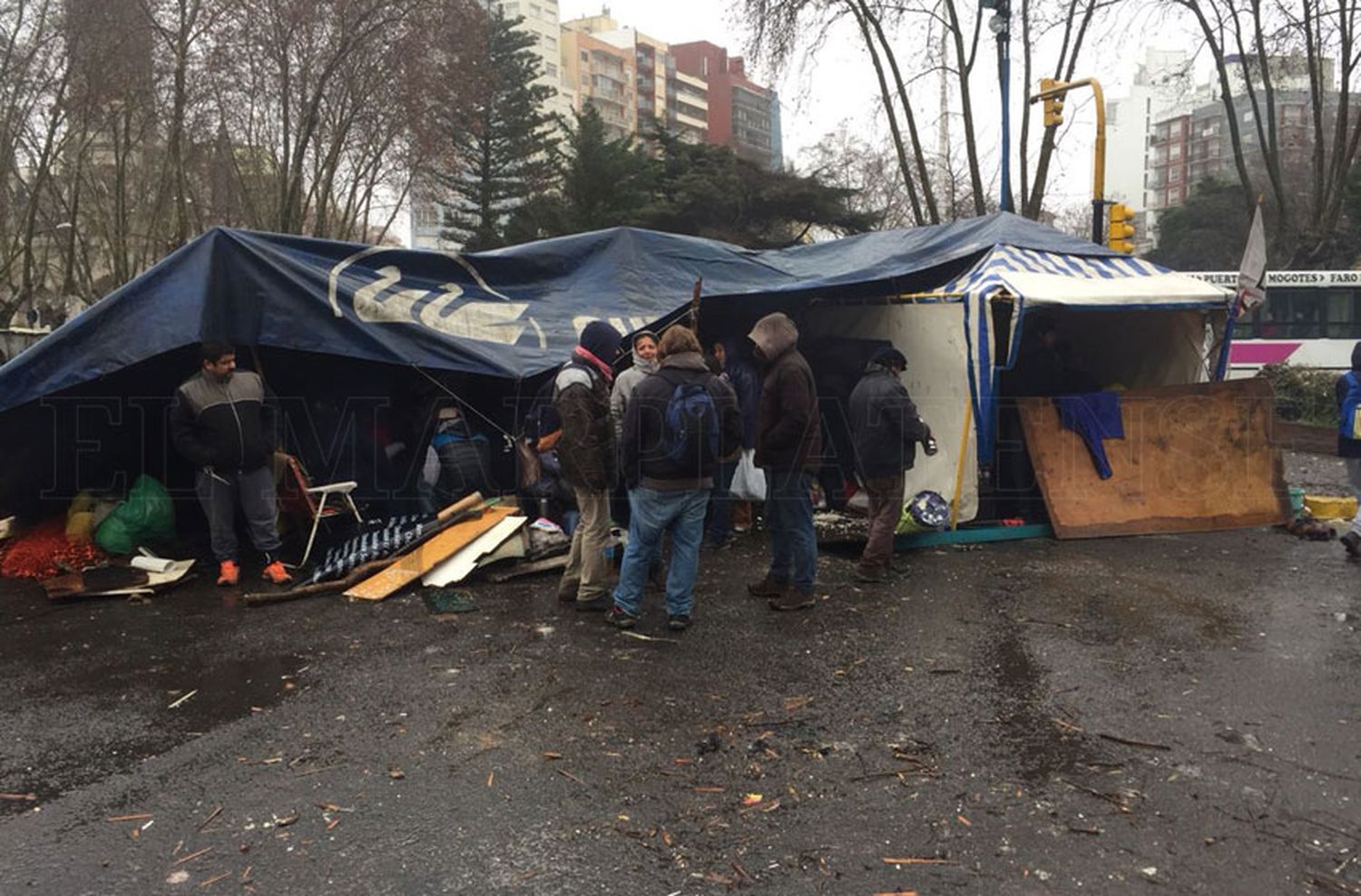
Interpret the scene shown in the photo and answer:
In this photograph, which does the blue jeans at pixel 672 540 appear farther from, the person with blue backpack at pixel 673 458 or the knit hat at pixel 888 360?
the knit hat at pixel 888 360

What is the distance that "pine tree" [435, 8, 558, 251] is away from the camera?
106ft

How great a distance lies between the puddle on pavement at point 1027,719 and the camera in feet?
13.3

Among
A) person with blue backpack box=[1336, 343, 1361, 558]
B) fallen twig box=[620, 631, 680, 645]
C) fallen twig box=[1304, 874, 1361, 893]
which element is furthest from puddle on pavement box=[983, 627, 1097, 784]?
person with blue backpack box=[1336, 343, 1361, 558]

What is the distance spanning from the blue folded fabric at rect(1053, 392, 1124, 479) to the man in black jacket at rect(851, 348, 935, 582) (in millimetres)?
2305

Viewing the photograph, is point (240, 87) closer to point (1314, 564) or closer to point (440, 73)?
point (440, 73)

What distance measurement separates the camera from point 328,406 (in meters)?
8.60

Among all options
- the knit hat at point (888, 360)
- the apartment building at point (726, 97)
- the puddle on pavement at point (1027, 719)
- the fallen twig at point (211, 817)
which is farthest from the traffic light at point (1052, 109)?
the apartment building at point (726, 97)

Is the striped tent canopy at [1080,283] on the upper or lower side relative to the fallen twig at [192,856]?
upper

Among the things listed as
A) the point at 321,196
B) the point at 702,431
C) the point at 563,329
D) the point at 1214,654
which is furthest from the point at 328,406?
the point at 321,196

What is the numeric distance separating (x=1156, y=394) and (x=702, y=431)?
18.0ft

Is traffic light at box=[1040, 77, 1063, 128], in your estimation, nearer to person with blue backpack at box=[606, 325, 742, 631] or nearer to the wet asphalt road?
the wet asphalt road

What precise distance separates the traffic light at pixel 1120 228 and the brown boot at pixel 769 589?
856 centimetres

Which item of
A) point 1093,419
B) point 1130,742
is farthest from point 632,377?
point 1093,419

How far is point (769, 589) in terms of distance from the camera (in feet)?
21.7
